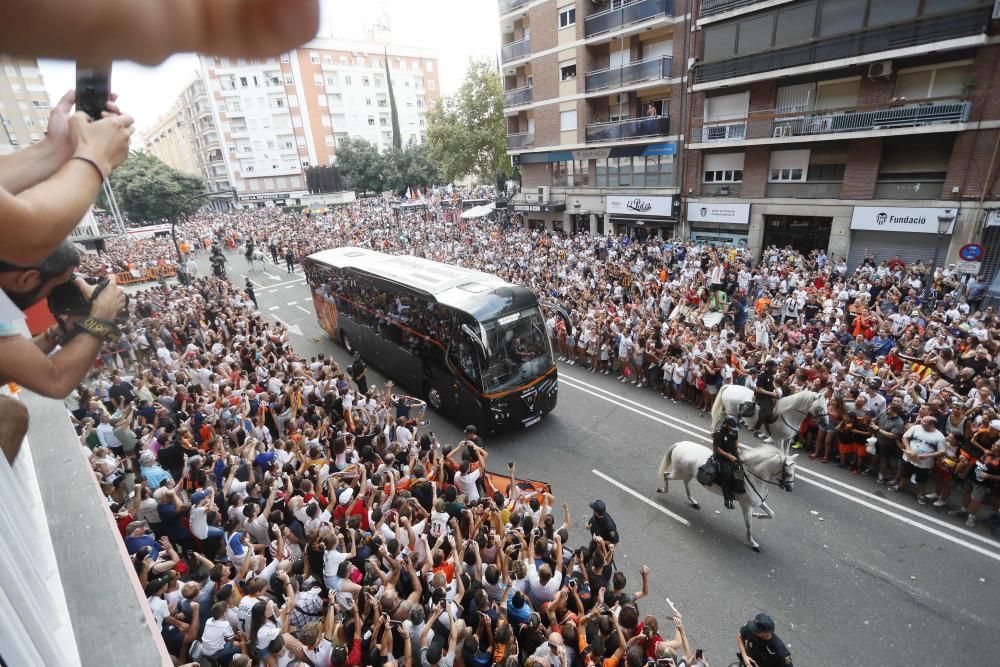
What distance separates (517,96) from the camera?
3334cm

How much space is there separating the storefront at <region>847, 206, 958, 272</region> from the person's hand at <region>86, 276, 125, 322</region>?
22670mm

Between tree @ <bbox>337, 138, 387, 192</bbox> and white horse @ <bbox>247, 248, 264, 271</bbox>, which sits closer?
white horse @ <bbox>247, 248, 264, 271</bbox>

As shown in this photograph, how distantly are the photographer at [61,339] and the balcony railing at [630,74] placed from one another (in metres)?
27.6

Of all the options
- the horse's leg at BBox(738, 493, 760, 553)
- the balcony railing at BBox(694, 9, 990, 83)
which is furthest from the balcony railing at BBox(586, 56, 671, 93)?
the horse's leg at BBox(738, 493, 760, 553)

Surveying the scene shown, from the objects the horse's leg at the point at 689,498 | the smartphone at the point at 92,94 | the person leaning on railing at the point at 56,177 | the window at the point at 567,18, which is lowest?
the horse's leg at the point at 689,498

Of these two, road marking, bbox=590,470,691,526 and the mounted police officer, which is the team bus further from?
the mounted police officer

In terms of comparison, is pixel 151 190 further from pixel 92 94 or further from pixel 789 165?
pixel 92 94

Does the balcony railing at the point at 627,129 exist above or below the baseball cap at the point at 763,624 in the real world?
above

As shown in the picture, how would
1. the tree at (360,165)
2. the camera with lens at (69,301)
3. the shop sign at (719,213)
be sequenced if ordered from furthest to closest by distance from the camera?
the tree at (360,165) → the shop sign at (719,213) → the camera with lens at (69,301)

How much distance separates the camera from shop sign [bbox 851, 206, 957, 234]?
17.4 metres

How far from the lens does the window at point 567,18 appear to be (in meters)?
27.9

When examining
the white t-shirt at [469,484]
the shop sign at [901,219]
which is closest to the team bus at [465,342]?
the white t-shirt at [469,484]

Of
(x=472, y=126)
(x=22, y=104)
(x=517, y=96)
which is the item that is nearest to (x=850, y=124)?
(x=517, y=96)

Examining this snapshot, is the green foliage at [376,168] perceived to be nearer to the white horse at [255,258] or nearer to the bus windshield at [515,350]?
the white horse at [255,258]
